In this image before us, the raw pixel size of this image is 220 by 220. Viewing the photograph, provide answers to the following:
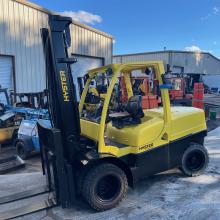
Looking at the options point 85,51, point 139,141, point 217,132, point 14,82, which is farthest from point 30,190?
point 85,51

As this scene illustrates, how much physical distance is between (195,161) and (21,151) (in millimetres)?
4697

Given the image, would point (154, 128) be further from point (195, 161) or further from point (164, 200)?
point (195, 161)

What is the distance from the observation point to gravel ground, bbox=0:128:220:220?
3918 millimetres

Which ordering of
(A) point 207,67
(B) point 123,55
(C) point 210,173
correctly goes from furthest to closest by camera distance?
(A) point 207,67
(B) point 123,55
(C) point 210,173

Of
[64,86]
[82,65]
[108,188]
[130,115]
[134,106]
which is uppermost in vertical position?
[82,65]

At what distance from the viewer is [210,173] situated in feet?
17.9

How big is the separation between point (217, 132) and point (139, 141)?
5932 millimetres

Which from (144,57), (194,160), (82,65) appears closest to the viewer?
(194,160)

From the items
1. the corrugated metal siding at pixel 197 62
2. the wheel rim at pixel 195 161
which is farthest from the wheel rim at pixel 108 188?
the corrugated metal siding at pixel 197 62

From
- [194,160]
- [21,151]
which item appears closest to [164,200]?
[194,160]

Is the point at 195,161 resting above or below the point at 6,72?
below

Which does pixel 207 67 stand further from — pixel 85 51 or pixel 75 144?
pixel 75 144

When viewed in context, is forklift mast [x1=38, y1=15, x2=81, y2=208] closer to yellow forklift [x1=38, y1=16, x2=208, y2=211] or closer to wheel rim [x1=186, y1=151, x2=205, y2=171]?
yellow forklift [x1=38, y1=16, x2=208, y2=211]

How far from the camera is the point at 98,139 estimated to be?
411 cm
